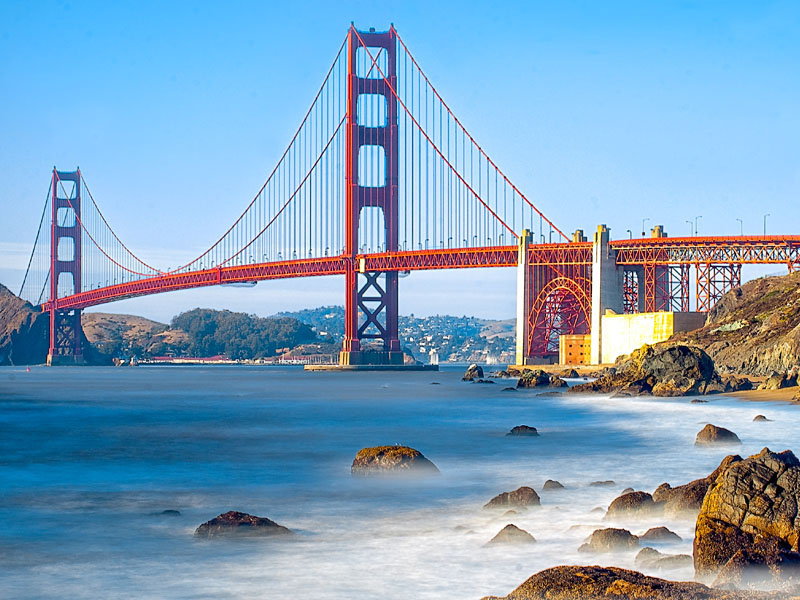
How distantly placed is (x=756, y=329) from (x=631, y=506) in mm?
47134

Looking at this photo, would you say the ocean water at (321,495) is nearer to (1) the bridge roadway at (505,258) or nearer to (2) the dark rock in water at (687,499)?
(2) the dark rock in water at (687,499)

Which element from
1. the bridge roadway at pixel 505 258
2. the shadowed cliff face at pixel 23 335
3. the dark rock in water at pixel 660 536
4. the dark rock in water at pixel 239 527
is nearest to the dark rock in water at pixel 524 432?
the dark rock in water at pixel 239 527

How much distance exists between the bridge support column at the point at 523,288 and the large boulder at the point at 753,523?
2736 inches

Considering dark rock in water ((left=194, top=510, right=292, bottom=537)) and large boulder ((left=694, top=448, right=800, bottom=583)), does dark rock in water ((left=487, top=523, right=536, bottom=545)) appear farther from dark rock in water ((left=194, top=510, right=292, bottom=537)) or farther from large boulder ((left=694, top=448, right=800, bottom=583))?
dark rock in water ((left=194, top=510, right=292, bottom=537))

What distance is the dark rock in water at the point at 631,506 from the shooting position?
12.3 metres

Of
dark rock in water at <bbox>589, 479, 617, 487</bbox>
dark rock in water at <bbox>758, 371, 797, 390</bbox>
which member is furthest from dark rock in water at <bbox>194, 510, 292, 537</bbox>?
dark rock in water at <bbox>758, 371, 797, 390</bbox>

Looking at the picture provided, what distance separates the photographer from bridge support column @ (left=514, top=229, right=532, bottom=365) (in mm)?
79125

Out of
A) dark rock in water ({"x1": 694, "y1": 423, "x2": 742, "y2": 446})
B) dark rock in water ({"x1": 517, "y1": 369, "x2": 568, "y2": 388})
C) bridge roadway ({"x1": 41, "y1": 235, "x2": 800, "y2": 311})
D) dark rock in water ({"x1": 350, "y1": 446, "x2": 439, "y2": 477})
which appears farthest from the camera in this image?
bridge roadway ({"x1": 41, "y1": 235, "x2": 800, "y2": 311})

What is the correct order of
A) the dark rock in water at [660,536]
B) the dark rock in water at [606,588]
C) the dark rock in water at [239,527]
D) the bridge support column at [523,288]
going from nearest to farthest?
the dark rock in water at [606,588]
the dark rock in water at [660,536]
the dark rock in water at [239,527]
the bridge support column at [523,288]

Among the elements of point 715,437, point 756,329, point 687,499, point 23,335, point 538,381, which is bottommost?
point 687,499

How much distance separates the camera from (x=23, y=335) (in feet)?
449

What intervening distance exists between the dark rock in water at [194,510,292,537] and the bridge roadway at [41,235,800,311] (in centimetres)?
6352

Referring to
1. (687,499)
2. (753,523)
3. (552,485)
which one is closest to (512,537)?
(687,499)

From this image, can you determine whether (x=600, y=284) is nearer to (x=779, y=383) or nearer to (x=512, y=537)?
(x=779, y=383)
